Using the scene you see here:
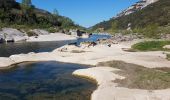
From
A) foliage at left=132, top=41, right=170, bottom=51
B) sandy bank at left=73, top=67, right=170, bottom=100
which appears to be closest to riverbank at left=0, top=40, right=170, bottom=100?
sandy bank at left=73, top=67, right=170, bottom=100

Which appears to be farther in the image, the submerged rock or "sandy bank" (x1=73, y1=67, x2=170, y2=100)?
the submerged rock

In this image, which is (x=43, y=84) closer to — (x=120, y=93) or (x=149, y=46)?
(x=120, y=93)

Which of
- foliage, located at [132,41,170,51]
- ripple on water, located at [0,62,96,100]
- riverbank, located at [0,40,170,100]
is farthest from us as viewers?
foliage, located at [132,41,170,51]

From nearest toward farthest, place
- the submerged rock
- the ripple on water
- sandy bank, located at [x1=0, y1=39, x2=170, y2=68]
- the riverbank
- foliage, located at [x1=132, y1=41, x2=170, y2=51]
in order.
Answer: the riverbank
the ripple on water
sandy bank, located at [x1=0, y1=39, x2=170, y2=68]
foliage, located at [x1=132, y1=41, x2=170, y2=51]
the submerged rock

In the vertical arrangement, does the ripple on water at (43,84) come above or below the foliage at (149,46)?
below

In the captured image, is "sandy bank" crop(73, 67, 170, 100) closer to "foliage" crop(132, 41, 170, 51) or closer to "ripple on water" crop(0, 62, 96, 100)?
"ripple on water" crop(0, 62, 96, 100)

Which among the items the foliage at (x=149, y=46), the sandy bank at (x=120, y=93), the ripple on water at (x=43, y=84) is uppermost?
the foliage at (x=149, y=46)

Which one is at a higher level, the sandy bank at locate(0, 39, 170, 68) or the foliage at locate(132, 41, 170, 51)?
the foliage at locate(132, 41, 170, 51)

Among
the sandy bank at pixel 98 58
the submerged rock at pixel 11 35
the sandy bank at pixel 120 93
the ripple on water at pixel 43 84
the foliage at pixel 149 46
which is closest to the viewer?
the sandy bank at pixel 120 93

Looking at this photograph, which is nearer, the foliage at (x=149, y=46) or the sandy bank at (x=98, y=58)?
the sandy bank at (x=98, y=58)

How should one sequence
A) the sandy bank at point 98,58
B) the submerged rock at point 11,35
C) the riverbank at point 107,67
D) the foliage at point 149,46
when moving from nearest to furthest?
the riverbank at point 107,67 → the sandy bank at point 98,58 → the foliage at point 149,46 → the submerged rock at point 11,35

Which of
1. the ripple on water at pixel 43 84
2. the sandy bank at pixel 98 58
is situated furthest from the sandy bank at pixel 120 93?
the sandy bank at pixel 98 58

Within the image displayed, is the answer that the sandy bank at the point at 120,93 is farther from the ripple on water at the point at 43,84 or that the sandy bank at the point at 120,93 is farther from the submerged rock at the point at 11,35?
the submerged rock at the point at 11,35

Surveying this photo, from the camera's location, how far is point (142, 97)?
96.7 feet
